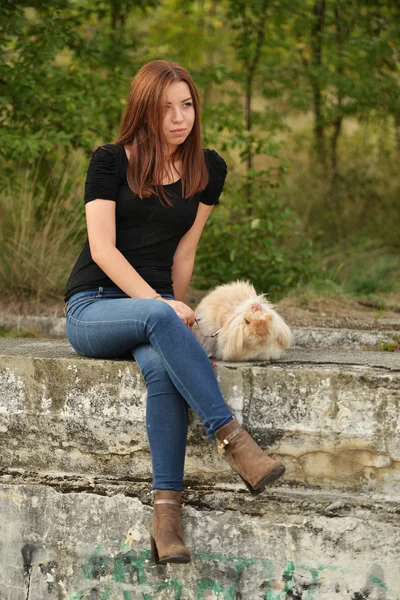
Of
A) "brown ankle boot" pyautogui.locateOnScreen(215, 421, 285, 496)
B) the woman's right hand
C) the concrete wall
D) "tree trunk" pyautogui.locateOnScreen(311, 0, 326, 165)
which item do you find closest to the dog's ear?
the concrete wall

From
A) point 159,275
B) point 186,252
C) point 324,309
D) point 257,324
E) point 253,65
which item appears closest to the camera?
point 257,324

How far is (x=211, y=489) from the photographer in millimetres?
3268

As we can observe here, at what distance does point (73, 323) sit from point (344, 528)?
141cm

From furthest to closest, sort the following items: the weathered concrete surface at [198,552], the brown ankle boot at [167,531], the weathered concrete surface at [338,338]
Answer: the weathered concrete surface at [338,338] → the weathered concrete surface at [198,552] → the brown ankle boot at [167,531]

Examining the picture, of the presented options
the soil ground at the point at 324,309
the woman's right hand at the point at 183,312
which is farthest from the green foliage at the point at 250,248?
the woman's right hand at the point at 183,312

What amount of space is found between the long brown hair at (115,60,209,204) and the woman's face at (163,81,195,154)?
Result: 0.02m

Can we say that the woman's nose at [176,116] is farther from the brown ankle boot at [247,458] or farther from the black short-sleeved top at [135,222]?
the brown ankle boot at [247,458]

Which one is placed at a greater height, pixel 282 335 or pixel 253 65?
pixel 253 65

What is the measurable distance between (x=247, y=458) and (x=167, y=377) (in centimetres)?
44

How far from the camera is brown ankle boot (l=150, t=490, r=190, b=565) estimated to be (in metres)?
2.90

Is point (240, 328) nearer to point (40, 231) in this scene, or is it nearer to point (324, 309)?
point (324, 309)

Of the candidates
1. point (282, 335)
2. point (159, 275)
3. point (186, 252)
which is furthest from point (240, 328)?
point (186, 252)

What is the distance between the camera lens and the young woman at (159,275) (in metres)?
2.97

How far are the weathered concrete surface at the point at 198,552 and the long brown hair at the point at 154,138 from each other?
1.37 meters
